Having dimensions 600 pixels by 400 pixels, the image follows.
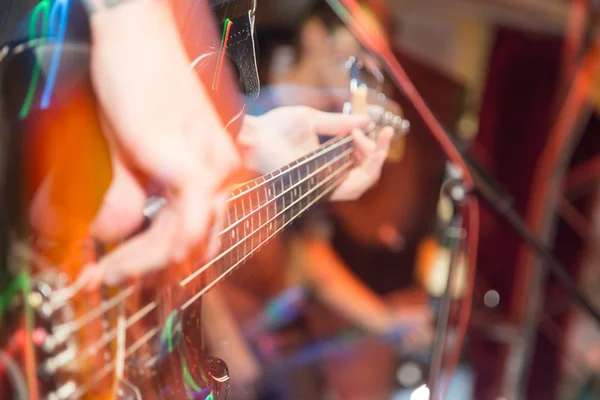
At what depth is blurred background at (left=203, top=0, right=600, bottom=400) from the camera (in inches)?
15.9

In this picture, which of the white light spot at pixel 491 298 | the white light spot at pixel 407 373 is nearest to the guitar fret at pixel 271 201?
the white light spot at pixel 407 373

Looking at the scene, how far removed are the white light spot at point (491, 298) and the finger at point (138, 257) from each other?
1.16m

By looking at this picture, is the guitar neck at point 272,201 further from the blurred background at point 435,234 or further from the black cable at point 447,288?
the black cable at point 447,288

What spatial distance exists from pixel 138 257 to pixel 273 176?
0.09 m

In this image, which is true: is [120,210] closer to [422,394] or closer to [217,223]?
[217,223]

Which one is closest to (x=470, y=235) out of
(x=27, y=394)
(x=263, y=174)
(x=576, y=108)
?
(x=263, y=174)

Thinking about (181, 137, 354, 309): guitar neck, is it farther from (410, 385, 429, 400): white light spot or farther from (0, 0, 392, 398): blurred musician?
(410, 385, 429, 400): white light spot

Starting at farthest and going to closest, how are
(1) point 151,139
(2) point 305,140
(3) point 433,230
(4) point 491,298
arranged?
1. (4) point 491,298
2. (3) point 433,230
3. (2) point 305,140
4. (1) point 151,139

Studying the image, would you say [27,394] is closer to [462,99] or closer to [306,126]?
[306,126]

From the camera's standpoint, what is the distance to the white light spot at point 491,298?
1.27 m

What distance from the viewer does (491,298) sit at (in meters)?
1.30

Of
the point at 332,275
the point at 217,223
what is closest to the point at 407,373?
the point at 332,275

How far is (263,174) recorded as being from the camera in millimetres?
288

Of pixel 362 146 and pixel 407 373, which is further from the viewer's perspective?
pixel 407 373
